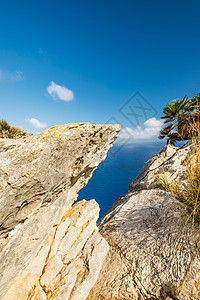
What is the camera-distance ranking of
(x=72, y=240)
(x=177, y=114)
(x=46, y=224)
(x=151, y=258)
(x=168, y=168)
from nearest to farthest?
1. (x=151, y=258)
2. (x=46, y=224)
3. (x=72, y=240)
4. (x=168, y=168)
5. (x=177, y=114)

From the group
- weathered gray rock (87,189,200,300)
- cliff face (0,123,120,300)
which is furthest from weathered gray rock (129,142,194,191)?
cliff face (0,123,120,300)

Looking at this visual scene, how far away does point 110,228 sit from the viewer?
3951mm

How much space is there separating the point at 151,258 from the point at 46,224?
278 centimetres

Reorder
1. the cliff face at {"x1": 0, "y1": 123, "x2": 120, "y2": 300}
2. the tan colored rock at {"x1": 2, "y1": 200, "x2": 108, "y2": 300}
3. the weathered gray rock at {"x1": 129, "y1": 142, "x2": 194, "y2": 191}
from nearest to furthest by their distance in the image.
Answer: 1. the cliff face at {"x1": 0, "y1": 123, "x2": 120, "y2": 300}
2. the tan colored rock at {"x1": 2, "y1": 200, "x2": 108, "y2": 300}
3. the weathered gray rock at {"x1": 129, "y1": 142, "x2": 194, "y2": 191}

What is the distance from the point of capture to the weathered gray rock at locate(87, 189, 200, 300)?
8.39 feet

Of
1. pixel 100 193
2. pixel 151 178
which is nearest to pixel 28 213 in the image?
pixel 151 178

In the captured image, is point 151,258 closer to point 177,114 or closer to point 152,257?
point 152,257

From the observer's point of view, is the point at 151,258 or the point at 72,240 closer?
the point at 151,258

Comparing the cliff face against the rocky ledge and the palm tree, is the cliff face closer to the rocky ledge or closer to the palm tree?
the rocky ledge

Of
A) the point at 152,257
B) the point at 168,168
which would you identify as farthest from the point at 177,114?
the point at 152,257

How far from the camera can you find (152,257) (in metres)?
2.93

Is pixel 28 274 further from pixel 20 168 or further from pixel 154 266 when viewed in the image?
pixel 154 266

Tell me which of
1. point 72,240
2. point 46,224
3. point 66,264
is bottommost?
point 66,264

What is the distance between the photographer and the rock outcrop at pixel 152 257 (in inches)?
99.6
